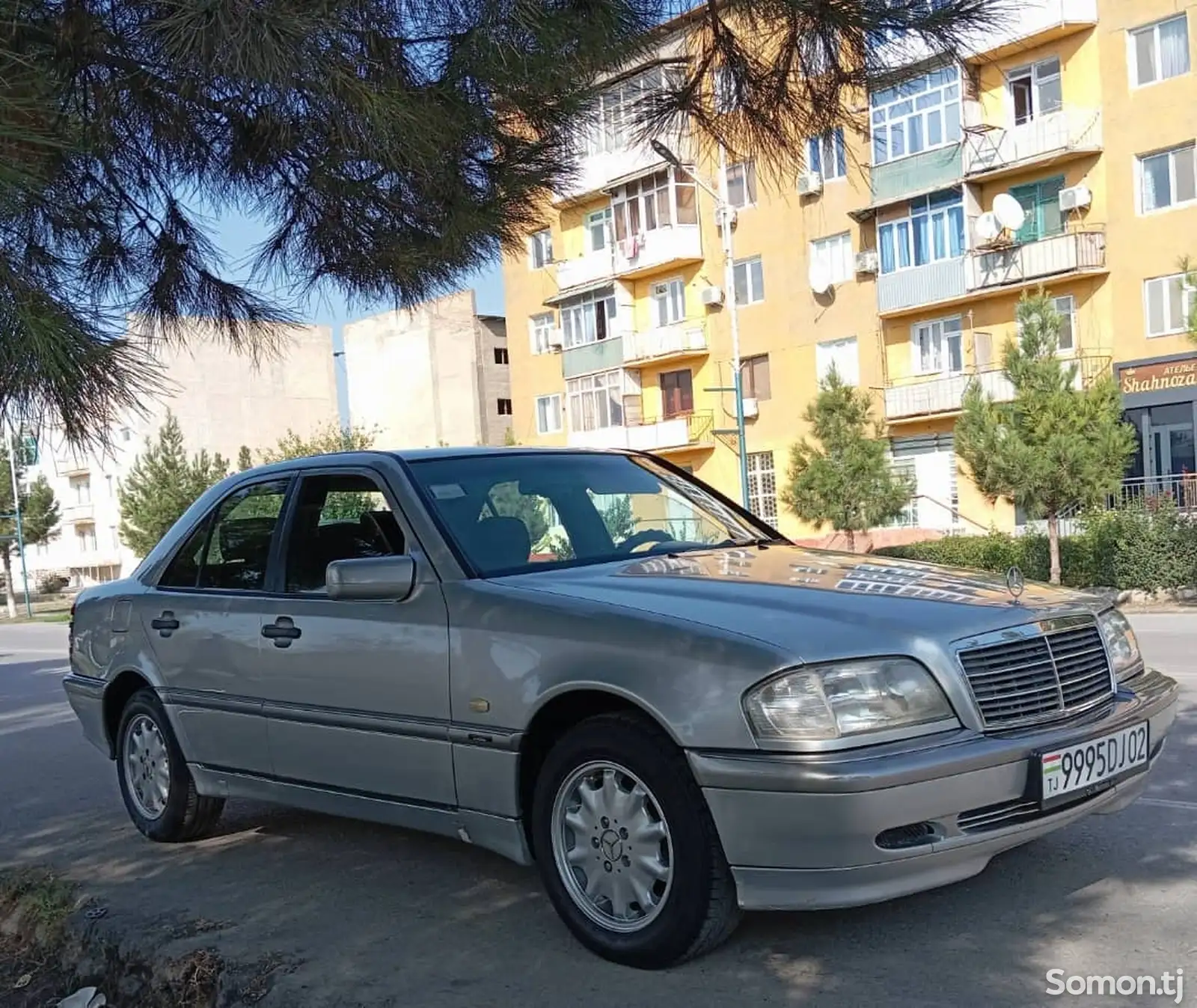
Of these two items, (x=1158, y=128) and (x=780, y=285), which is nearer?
(x=1158, y=128)

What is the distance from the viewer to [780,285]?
37688mm

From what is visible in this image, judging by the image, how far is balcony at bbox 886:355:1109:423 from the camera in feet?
99.2

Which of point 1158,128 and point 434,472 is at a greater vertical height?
point 1158,128

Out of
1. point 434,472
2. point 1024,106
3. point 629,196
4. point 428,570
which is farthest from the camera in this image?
point 629,196

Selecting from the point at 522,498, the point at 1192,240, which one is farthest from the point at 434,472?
the point at 1192,240

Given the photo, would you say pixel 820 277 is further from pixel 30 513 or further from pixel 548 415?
pixel 30 513

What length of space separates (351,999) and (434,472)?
2070 mm

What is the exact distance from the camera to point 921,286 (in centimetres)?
3338

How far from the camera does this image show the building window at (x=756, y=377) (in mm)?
38844

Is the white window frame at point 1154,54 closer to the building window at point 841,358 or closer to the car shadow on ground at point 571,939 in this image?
the building window at point 841,358

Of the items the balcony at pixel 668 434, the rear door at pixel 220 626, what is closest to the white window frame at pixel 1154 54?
the balcony at pixel 668 434

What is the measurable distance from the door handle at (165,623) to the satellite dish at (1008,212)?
28149mm

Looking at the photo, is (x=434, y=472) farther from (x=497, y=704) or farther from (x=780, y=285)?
(x=780, y=285)

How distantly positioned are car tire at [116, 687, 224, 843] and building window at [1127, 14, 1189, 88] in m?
28.5
